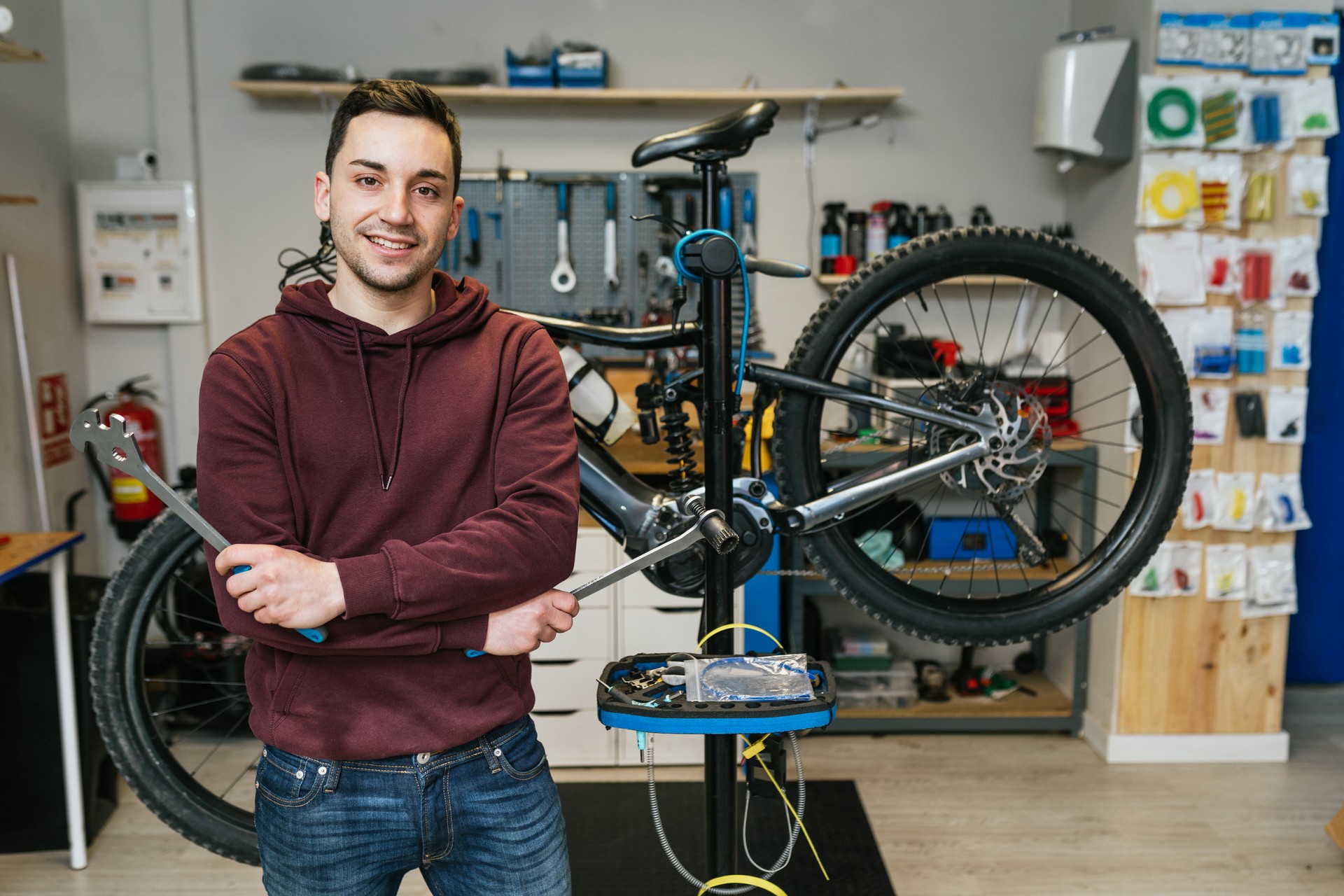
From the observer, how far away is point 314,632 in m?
1.20

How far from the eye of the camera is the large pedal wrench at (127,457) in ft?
3.57

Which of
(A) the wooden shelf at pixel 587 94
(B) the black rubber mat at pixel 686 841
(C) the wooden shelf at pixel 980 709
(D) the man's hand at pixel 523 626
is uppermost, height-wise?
(A) the wooden shelf at pixel 587 94

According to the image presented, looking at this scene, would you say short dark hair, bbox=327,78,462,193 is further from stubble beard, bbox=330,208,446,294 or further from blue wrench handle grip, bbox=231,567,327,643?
blue wrench handle grip, bbox=231,567,327,643

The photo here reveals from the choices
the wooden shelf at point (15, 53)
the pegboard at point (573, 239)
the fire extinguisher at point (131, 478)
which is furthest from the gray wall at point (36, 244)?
the pegboard at point (573, 239)

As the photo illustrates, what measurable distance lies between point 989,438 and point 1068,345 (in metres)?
1.97

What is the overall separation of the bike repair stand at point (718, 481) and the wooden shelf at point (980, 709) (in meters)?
1.72

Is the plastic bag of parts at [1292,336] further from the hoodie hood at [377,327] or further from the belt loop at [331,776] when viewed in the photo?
the belt loop at [331,776]

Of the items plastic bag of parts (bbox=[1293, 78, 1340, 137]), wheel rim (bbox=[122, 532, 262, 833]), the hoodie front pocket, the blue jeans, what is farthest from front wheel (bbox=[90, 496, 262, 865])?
plastic bag of parts (bbox=[1293, 78, 1340, 137])

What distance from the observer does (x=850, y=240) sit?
3512 mm

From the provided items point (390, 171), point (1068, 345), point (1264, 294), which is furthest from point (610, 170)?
point (390, 171)

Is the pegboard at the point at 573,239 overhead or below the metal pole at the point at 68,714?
overhead

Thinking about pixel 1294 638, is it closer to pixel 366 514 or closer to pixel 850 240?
pixel 850 240

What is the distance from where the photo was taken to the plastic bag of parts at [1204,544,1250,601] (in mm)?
3021

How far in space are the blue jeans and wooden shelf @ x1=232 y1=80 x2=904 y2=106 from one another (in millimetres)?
2439
